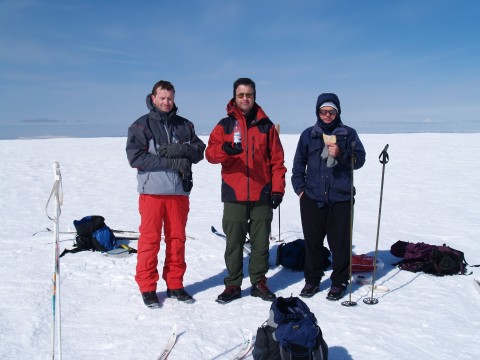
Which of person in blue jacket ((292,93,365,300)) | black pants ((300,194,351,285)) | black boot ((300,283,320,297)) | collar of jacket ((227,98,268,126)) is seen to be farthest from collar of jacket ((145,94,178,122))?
black boot ((300,283,320,297))

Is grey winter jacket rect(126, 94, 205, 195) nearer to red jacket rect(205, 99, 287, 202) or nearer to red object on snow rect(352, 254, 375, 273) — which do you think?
red jacket rect(205, 99, 287, 202)

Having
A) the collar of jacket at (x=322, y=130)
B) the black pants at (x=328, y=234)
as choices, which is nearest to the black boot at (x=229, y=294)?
the black pants at (x=328, y=234)

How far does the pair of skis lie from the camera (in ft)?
10.1

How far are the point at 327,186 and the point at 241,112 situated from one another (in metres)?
1.19

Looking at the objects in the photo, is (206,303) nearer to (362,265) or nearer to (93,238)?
(362,265)

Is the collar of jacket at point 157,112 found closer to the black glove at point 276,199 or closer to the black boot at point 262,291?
the black glove at point 276,199

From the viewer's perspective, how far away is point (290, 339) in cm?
271

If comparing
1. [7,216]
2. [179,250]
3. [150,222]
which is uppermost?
[150,222]

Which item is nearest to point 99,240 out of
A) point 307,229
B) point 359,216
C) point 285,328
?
point 307,229

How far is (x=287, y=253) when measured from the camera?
209 inches

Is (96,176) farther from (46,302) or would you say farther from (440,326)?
(440,326)

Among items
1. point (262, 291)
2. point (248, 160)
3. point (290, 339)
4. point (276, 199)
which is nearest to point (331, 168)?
point (276, 199)

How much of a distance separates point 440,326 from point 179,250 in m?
2.60

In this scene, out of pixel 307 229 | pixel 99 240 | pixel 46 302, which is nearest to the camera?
pixel 46 302
